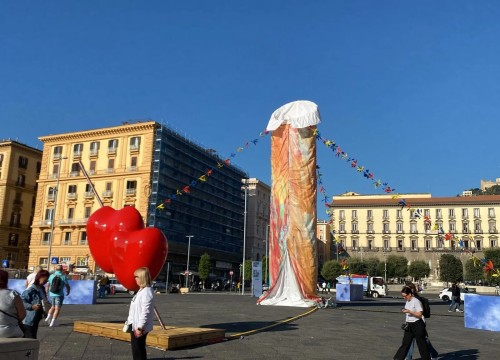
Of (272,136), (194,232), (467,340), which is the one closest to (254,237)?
(194,232)

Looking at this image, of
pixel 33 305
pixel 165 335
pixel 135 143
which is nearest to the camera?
pixel 33 305

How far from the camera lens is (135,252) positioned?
10.2 metres

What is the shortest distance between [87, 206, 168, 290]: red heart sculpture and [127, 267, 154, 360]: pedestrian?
142 inches

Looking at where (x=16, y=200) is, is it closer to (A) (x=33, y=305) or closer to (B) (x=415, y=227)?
(A) (x=33, y=305)

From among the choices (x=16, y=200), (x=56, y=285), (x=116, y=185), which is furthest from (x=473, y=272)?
(x=56, y=285)

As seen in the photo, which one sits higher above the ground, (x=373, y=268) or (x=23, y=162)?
(x=23, y=162)

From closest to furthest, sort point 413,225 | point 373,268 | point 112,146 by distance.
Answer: point 112,146 < point 373,268 < point 413,225

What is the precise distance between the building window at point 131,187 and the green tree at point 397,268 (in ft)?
164

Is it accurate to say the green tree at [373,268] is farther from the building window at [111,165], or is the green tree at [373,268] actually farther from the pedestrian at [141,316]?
the pedestrian at [141,316]

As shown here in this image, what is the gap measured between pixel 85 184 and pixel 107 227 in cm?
5486

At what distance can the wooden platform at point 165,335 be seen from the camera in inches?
370

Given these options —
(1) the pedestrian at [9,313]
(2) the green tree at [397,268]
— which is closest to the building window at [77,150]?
(2) the green tree at [397,268]

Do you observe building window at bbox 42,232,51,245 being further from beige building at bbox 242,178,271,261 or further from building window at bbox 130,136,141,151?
beige building at bbox 242,178,271,261

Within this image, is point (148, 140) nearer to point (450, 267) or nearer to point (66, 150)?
point (66, 150)
